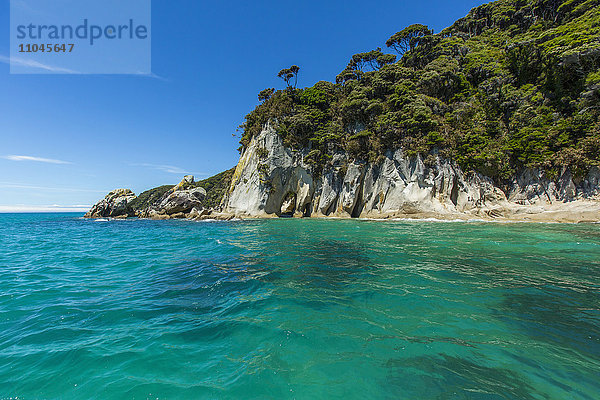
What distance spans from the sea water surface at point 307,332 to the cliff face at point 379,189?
23.3 metres

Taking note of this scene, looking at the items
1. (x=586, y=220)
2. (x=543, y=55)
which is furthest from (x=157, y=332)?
(x=543, y=55)

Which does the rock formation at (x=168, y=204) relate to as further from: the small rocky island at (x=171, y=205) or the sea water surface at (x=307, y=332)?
the sea water surface at (x=307, y=332)

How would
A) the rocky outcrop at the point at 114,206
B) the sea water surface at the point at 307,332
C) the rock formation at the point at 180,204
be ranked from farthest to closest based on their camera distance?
the rocky outcrop at the point at 114,206 < the rock formation at the point at 180,204 < the sea water surface at the point at 307,332

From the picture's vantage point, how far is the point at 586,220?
73.9 ft

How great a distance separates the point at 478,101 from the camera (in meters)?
35.1

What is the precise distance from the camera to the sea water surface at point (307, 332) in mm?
3104

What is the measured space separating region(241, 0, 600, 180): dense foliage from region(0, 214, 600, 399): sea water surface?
87.5 ft

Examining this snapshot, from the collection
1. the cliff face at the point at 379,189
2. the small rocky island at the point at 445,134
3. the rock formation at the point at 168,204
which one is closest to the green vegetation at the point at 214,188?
the rock formation at the point at 168,204

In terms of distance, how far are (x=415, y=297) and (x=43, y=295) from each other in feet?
32.9

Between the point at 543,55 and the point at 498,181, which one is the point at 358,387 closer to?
the point at 498,181

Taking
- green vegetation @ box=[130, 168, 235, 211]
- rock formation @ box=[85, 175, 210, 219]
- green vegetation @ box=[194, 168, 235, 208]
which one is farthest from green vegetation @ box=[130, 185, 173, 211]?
rock formation @ box=[85, 175, 210, 219]

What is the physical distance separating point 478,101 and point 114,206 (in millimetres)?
78633

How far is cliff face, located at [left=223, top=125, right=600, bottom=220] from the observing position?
27203 mm

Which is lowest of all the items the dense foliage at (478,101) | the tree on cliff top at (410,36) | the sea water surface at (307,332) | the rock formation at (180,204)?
the sea water surface at (307,332)
